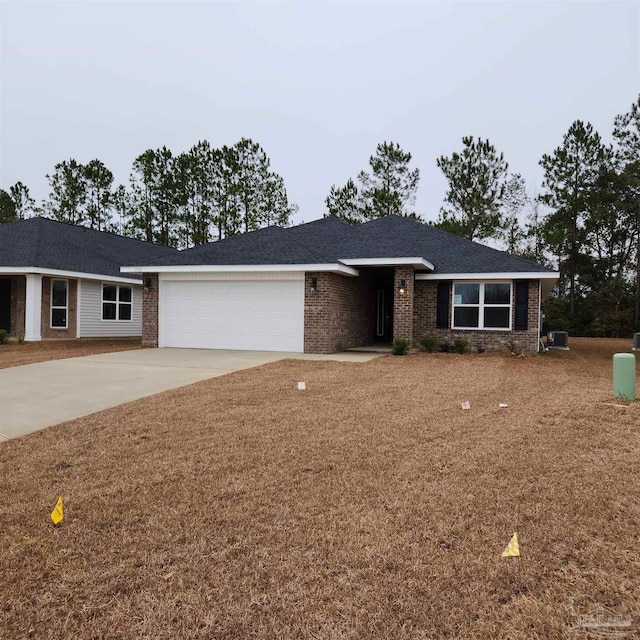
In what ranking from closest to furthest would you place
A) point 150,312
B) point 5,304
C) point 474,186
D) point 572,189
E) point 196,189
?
1. point 150,312
2. point 5,304
3. point 572,189
4. point 474,186
5. point 196,189

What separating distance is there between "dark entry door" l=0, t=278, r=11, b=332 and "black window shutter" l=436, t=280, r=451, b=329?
1530 centimetres

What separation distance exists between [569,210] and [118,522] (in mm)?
32143

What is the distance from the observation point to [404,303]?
14.7 m

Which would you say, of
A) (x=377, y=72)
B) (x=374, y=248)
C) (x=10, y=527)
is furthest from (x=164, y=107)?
(x=10, y=527)

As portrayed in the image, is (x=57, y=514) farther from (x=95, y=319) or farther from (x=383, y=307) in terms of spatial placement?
(x=95, y=319)

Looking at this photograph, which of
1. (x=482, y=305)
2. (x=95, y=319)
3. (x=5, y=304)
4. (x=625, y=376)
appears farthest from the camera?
(x=95, y=319)

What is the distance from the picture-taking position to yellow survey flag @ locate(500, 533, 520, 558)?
2926 mm

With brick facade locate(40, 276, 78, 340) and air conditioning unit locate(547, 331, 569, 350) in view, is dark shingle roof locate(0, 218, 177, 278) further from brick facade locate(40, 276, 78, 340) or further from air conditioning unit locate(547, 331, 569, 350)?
air conditioning unit locate(547, 331, 569, 350)

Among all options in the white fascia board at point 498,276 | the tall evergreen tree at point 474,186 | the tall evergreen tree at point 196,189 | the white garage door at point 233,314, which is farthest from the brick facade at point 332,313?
the tall evergreen tree at point 196,189

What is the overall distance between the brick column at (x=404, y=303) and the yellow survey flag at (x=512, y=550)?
1164cm

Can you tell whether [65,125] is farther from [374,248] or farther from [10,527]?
[10,527]

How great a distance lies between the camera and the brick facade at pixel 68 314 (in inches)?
700

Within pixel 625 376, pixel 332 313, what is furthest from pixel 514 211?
pixel 625 376

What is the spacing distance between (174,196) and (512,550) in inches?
1352
